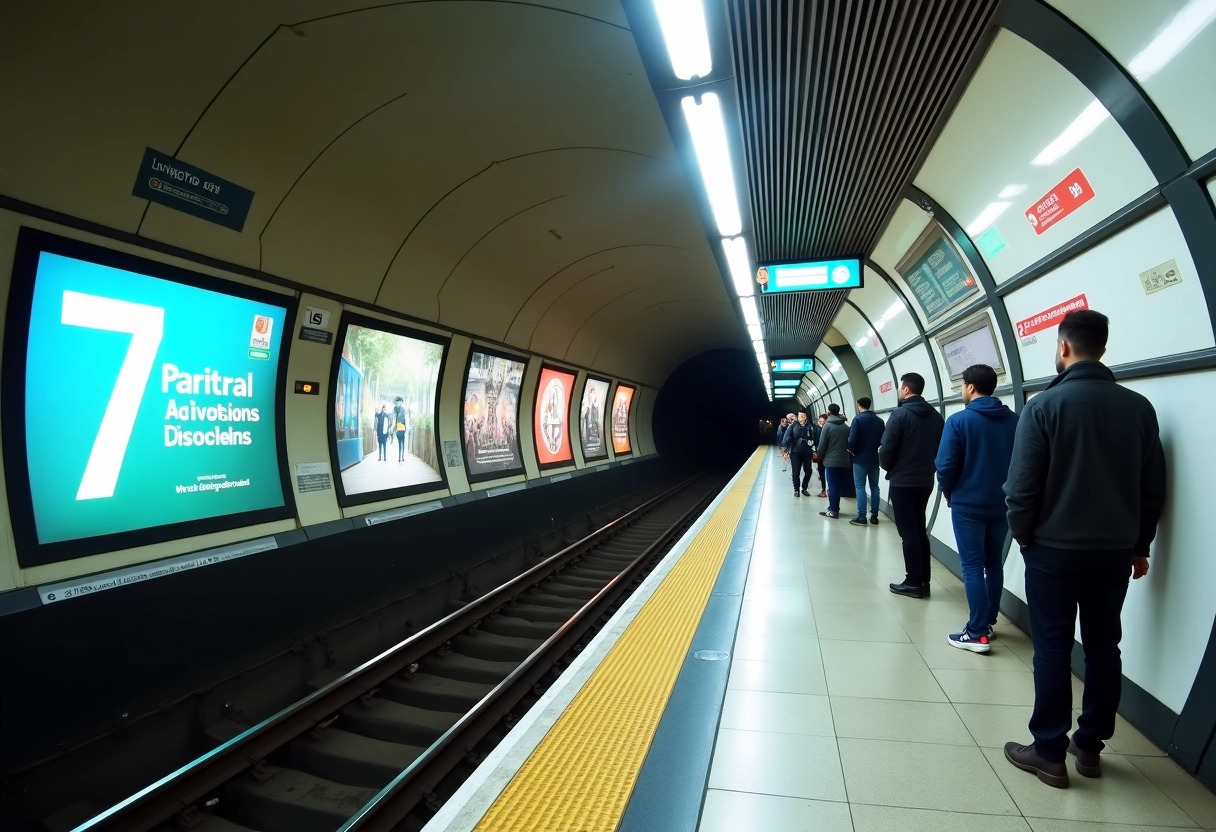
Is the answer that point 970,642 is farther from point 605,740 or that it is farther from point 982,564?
point 605,740

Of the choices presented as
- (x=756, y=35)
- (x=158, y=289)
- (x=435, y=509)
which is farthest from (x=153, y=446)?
(x=756, y=35)

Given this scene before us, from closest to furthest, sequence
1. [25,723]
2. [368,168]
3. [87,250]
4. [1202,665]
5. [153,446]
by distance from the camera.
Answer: [1202,665] < [25,723] < [87,250] < [153,446] < [368,168]

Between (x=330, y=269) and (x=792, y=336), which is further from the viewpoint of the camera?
(x=792, y=336)

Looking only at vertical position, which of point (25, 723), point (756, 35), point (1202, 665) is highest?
point (756, 35)

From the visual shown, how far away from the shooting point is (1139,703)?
2.57m

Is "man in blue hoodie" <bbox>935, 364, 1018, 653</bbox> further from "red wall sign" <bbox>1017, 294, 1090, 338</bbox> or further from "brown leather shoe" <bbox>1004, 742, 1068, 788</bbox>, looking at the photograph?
"brown leather shoe" <bbox>1004, 742, 1068, 788</bbox>

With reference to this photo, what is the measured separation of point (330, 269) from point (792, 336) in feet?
37.3

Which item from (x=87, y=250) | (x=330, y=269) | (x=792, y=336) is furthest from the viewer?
(x=792, y=336)

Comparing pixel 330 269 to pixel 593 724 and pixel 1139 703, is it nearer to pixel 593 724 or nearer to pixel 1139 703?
pixel 593 724

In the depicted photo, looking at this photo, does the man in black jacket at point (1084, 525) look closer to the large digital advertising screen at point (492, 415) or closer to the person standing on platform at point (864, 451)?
the person standing on platform at point (864, 451)

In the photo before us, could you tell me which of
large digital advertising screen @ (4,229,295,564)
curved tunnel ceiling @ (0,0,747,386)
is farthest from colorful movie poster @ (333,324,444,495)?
large digital advertising screen @ (4,229,295,564)

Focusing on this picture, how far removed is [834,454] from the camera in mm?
8656

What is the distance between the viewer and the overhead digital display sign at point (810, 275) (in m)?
7.15

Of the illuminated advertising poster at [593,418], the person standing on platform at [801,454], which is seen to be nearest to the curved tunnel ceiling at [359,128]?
the person standing on platform at [801,454]
